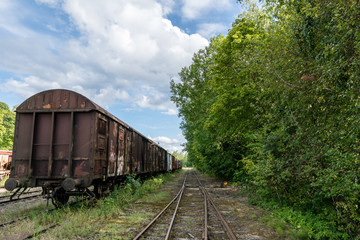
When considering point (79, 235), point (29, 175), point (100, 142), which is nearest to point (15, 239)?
point (79, 235)

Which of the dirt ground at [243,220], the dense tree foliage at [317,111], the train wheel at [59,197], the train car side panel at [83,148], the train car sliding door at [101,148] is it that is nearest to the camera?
the dense tree foliage at [317,111]

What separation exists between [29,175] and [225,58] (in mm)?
10760

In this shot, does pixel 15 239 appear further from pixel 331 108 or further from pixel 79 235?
pixel 331 108

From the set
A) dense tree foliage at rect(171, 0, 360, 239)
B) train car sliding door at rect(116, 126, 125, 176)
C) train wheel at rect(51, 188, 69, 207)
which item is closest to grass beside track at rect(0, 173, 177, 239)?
train wheel at rect(51, 188, 69, 207)

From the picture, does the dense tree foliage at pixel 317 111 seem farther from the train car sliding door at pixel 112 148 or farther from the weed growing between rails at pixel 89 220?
the train car sliding door at pixel 112 148

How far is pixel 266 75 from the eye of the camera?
636 centimetres

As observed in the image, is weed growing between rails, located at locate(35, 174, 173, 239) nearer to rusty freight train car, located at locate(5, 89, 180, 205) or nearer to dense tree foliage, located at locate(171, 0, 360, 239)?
rusty freight train car, located at locate(5, 89, 180, 205)

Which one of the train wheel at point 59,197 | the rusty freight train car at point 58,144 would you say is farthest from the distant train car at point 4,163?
the train wheel at point 59,197

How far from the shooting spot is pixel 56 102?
8102mm

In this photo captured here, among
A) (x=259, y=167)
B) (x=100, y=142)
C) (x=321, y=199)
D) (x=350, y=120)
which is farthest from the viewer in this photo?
(x=100, y=142)

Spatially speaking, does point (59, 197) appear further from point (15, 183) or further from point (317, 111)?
point (317, 111)

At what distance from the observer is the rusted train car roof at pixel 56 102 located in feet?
26.1

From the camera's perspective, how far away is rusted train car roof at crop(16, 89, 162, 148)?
7.95 m

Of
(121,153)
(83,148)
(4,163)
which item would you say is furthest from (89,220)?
(4,163)
